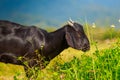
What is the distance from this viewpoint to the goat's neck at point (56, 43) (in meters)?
15.1

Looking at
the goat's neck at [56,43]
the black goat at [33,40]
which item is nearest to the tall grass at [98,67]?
the black goat at [33,40]

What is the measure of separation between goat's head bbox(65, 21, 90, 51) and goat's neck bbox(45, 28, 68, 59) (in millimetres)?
465

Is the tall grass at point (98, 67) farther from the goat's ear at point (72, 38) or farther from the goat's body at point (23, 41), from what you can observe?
the goat's body at point (23, 41)

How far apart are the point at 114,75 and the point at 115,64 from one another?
0.80ft

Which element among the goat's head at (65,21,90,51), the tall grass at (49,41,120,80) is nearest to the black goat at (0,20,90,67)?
the goat's head at (65,21,90,51)

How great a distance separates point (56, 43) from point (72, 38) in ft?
3.27

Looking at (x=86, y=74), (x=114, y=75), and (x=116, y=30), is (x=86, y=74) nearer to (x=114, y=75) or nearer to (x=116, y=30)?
(x=114, y=75)

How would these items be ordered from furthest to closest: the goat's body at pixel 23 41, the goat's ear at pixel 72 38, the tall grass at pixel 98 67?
the goat's body at pixel 23 41 < the goat's ear at pixel 72 38 < the tall grass at pixel 98 67

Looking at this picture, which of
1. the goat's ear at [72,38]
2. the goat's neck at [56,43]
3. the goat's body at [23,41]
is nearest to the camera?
the goat's ear at [72,38]

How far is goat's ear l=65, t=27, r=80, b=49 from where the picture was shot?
14.6 m

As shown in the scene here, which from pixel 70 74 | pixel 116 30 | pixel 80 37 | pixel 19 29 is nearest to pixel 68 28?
pixel 80 37

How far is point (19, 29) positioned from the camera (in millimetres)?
15227

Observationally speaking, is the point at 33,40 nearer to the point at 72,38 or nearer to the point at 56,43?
the point at 56,43

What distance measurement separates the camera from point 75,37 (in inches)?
578
